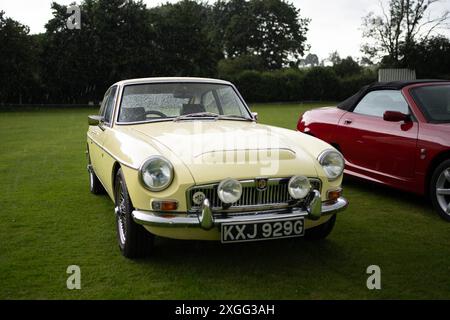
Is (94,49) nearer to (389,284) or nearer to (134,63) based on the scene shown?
(134,63)

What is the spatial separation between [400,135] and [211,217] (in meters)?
3.05

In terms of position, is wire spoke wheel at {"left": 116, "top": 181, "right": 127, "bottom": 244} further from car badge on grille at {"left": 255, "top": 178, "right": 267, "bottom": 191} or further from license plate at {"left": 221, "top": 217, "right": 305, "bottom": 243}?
car badge on grille at {"left": 255, "top": 178, "right": 267, "bottom": 191}

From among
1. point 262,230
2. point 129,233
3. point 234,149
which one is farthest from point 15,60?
point 262,230

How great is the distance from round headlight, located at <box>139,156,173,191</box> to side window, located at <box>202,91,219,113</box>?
1.69 metres

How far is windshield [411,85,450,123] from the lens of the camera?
527 centimetres

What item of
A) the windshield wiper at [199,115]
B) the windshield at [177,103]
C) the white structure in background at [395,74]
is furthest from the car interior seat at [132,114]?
the white structure in background at [395,74]

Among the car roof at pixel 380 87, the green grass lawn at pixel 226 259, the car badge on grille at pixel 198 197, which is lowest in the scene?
the green grass lawn at pixel 226 259

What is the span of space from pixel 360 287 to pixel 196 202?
4.32 feet

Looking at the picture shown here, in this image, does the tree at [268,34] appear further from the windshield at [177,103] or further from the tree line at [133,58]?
the windshield at [177,103]

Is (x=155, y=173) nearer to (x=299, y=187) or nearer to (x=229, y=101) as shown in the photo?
(x=299, y=187)

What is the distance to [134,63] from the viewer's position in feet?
117

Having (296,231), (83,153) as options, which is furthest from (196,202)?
(83,153)

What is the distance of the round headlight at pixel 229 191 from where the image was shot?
338 cm

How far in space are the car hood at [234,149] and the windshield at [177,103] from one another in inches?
13.0
